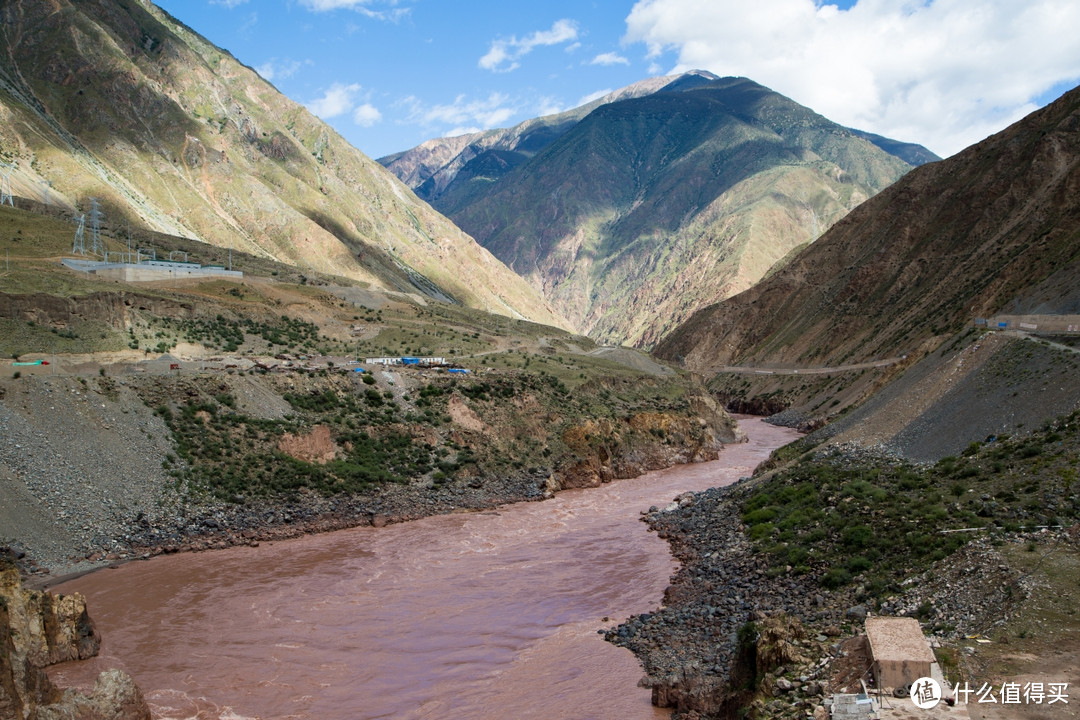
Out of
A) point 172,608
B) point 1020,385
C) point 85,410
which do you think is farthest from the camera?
point 85,410

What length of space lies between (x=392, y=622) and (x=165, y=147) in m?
112

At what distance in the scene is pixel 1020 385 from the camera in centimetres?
3838

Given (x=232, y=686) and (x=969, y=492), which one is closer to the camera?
(x=232, y=686)

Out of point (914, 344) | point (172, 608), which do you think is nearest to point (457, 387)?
point (172, 608)

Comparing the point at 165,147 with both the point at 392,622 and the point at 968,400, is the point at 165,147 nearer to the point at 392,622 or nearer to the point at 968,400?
the point at 392,622

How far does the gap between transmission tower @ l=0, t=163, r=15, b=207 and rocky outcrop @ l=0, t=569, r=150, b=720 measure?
68.2 m

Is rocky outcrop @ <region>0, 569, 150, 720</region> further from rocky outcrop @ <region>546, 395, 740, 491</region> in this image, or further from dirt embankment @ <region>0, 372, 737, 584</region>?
rocky outcrop @ <region>546, 395, 740, 491</region>

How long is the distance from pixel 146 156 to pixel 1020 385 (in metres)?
115

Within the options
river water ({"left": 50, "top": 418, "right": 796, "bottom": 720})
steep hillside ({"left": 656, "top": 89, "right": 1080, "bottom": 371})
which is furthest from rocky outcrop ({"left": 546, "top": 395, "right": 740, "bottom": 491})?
steep hillside ({"left": 656, "top": 89, "right": 1080, "bottom": 371})

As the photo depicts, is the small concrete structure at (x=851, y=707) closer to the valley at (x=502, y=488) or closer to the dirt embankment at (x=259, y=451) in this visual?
the valley at (x=502, y=488)

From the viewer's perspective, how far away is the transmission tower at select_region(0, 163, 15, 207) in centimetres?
8444

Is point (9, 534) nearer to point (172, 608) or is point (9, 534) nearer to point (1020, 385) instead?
point (172, 608)

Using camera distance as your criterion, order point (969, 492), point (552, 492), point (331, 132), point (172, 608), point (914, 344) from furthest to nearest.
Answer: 1. point (331, 132)
2. point (914, 344)
3. point (552, 492)
4. point (172, 608)
5. point (969, 492)

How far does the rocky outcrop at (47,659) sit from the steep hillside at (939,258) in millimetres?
55395
